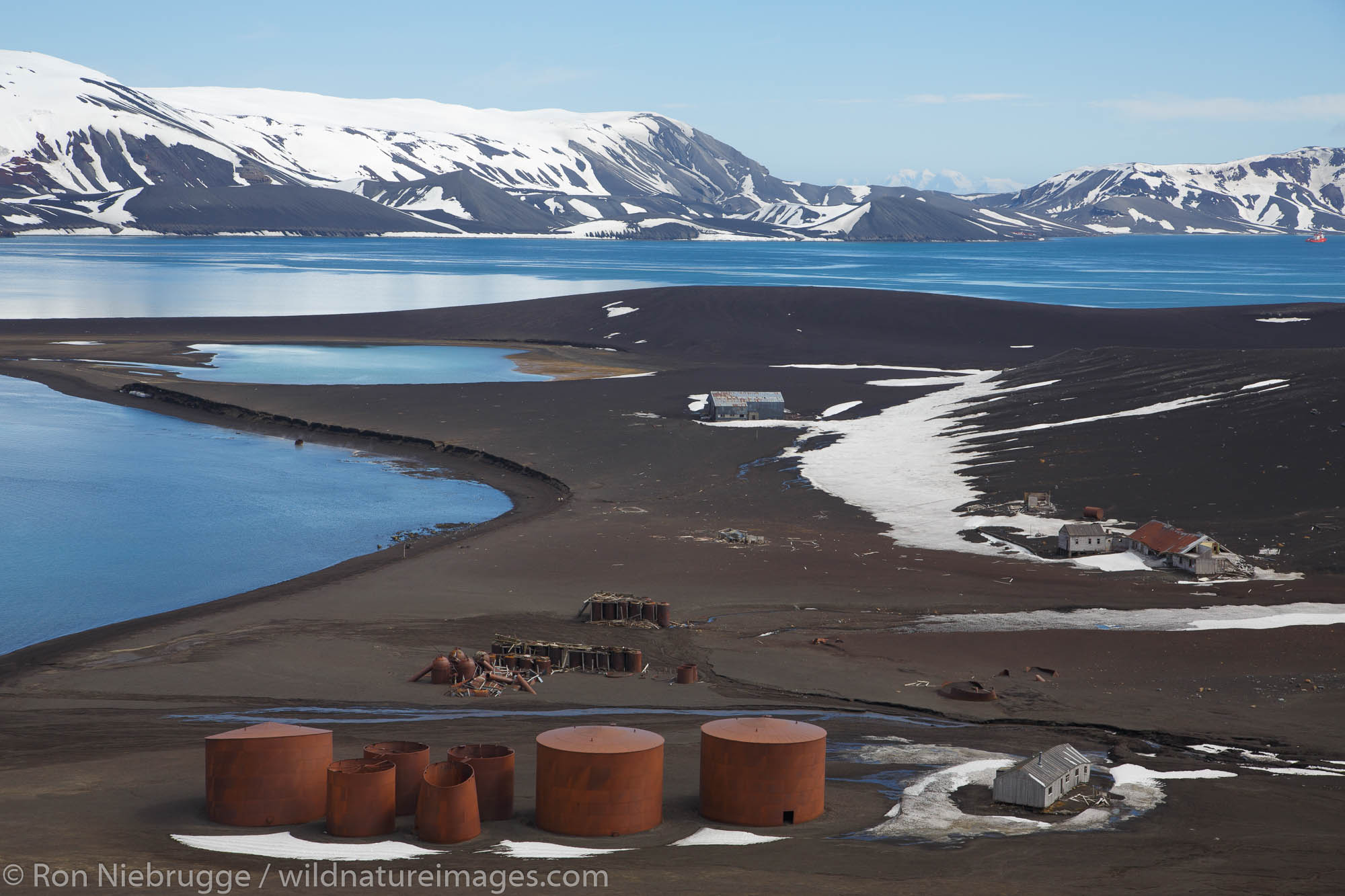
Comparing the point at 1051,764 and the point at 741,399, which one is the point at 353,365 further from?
the point at 1051,764

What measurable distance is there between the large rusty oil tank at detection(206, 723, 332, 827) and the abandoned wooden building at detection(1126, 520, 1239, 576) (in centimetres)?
2072

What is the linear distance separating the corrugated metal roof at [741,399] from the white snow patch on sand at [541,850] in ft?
124

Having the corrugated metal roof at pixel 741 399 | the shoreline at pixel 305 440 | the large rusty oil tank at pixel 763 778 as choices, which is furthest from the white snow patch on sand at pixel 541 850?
the corrugated metal roof at pixel 741 399

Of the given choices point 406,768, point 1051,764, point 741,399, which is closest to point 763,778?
point 1051,764

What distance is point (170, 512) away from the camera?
37.2m

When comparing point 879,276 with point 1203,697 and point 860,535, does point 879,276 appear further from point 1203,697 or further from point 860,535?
point 1203,697

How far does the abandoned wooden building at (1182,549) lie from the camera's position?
27.5 meters

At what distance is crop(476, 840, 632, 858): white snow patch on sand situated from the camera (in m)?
13.5

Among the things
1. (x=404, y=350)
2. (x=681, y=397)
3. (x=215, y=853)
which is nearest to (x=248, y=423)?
(x=681, y=397)

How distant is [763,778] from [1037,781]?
344 cm

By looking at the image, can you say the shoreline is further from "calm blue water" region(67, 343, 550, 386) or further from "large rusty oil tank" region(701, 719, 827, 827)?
"large rusty oil tank" region(701, 719, 827, 827)

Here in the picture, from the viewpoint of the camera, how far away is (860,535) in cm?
3309

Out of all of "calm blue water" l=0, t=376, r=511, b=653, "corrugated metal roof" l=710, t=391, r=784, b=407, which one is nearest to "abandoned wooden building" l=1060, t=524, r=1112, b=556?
"calm blue water" l=0, t=376, r=511, b=653

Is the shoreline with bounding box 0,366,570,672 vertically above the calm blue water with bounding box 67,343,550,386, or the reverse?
the calm blue water with bounding box 67,343,550,386
